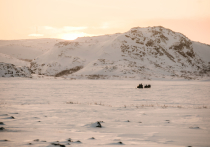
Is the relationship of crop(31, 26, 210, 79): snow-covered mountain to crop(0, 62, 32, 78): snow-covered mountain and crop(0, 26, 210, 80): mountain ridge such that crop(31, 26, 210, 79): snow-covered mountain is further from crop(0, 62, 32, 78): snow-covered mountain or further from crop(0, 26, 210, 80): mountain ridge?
crop(0, 62, 32, 78): snow-covered mountain

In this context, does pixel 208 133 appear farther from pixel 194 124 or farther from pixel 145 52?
pixel 145 52

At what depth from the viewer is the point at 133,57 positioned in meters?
112

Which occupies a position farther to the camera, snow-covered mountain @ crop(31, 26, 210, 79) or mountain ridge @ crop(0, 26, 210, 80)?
snow-covered mountain @ crop(31, 26, 210, 79)

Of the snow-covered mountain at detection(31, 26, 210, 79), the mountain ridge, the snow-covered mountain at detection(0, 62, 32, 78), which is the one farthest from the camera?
the snow-covered mountain at detection(31, 26, 210, 79)

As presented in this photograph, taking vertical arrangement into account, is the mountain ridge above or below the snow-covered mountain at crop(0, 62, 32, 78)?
above

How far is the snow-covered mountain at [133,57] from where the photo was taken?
92.8 meters

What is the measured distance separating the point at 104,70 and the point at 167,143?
79513mm

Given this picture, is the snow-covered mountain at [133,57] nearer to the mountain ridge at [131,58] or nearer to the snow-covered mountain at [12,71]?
the mountain ridge at [131,58]

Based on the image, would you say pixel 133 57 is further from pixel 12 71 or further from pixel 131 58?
pixel 12 71

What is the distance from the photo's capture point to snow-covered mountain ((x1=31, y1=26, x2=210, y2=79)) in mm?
92812

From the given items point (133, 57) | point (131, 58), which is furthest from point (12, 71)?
point (133, 57)

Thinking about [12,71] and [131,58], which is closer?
[12,71]

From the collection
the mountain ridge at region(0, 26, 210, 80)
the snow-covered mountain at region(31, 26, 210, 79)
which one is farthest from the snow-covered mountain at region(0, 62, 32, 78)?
the snow-covered mountain at region(31, 26, 210, 79)

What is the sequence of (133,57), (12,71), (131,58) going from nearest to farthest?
(12,71), (131,58), (133,57)
